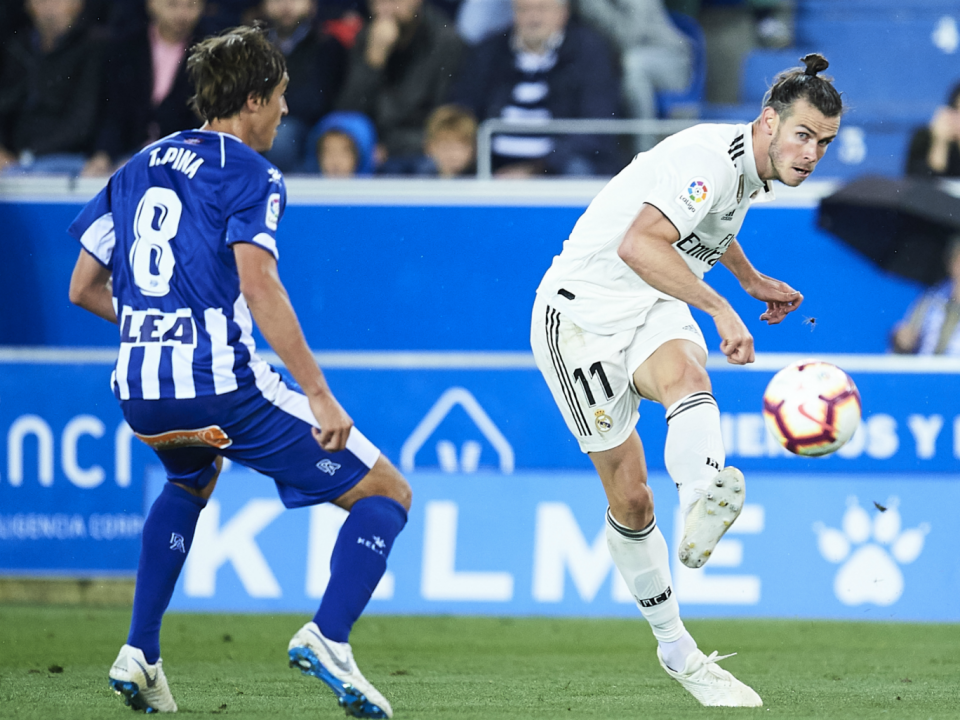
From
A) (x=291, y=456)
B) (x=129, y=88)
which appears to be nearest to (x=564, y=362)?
(x=291, y=456)

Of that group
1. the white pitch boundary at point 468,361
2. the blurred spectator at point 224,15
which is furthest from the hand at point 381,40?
the white pitch boundary at point 468,361

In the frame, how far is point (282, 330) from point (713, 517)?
1276 millimetres

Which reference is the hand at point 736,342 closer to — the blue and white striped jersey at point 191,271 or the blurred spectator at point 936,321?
the blue and white striped jersey at point 191,271

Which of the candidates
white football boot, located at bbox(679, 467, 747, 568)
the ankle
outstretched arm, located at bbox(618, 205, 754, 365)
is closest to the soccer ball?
outstretched arm, located at bbox(618, 205, 754, 365)

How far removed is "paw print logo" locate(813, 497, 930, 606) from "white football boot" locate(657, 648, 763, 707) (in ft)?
8.54

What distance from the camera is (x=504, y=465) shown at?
7086mm

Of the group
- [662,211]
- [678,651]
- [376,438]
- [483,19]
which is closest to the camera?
[662,211]

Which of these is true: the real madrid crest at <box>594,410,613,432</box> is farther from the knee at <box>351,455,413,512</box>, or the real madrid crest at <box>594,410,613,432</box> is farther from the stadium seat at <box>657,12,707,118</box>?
the stadium seat at <box>657,12,707,118</box>

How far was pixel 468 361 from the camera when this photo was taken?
7.08m

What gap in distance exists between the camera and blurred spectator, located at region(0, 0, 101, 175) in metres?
8.56

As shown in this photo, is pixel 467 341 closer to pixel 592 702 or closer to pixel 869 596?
pixel 869 596

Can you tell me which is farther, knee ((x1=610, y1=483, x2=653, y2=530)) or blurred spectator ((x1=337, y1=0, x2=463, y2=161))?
blurred spectator ((x1=337, y1=0, x2=463, y2=161))

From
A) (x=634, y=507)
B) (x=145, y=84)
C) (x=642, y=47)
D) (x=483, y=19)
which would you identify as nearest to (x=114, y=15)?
(x=145, y=84)

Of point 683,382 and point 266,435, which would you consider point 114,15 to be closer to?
point 266,435
